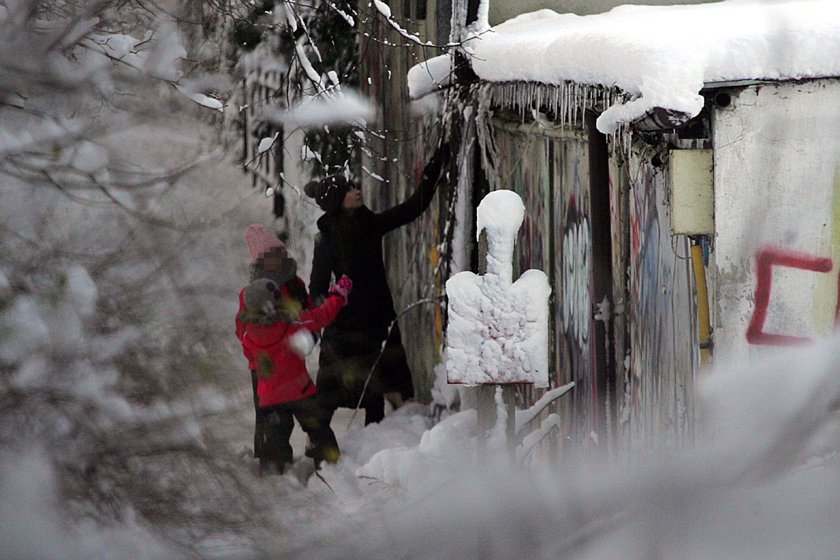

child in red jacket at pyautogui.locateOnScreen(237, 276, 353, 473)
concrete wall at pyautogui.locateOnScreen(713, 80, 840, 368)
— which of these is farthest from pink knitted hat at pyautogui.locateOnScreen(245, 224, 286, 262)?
concrete wall at pyautogui.locateOnScreen(713, 80, 840, 368)

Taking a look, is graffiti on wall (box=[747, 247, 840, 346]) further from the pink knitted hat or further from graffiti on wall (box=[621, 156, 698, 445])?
the pink knitted hat

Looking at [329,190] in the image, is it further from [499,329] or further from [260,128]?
[499,329]

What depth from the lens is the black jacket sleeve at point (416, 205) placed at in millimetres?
8242

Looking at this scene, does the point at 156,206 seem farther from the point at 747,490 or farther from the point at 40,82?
the point at 747,490

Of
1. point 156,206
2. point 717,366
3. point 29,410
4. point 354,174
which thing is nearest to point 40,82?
point 156,206

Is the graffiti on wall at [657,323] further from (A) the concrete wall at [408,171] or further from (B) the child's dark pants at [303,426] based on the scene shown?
(A) the concrete wall at [408,171]

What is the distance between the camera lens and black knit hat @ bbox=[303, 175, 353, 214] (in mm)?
8023

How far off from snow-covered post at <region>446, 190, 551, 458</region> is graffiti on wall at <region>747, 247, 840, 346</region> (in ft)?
2.53

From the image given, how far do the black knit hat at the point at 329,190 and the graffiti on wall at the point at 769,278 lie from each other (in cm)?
427

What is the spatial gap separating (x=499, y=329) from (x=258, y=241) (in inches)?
49.0

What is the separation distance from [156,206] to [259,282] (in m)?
2.43

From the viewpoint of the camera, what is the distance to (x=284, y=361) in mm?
6910

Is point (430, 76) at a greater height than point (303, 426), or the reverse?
point (430, 76)

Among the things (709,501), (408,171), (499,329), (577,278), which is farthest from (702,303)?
(408,171)
